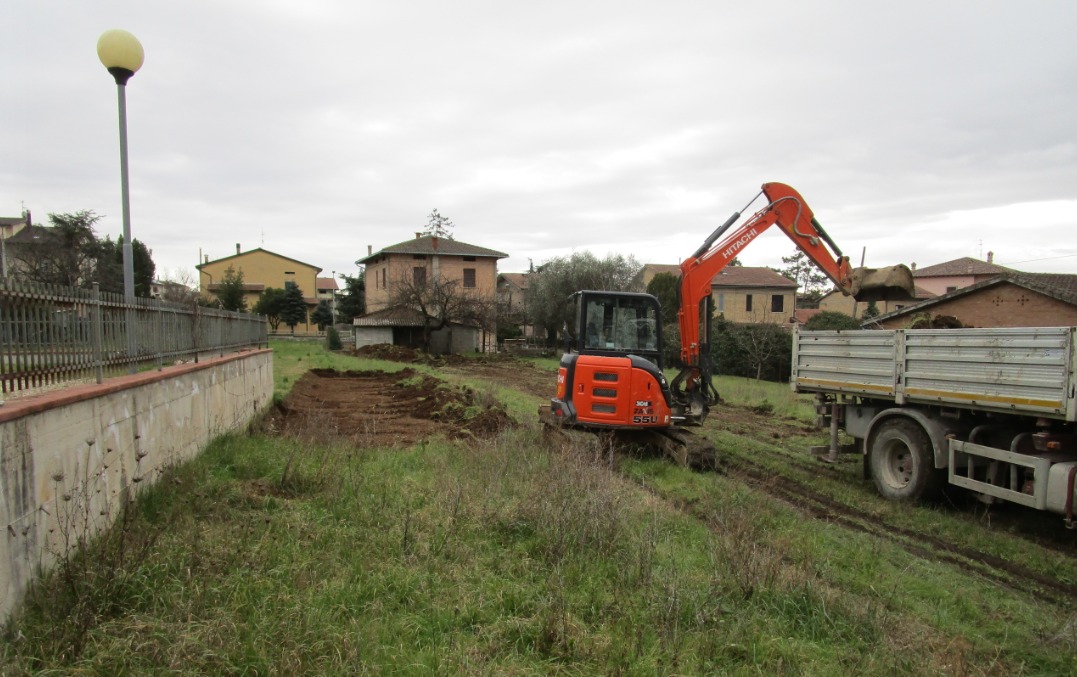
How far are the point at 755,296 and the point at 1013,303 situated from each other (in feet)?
96.9

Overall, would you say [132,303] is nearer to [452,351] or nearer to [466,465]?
[466,465]

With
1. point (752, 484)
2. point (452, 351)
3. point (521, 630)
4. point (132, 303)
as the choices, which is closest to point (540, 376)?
point (452, 351)

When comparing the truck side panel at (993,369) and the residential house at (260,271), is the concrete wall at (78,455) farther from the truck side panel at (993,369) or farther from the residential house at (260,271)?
the residential house at (260,271)

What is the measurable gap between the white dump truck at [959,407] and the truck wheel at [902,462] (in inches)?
0.5

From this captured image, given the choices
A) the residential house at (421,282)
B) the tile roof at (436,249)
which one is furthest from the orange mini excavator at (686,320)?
the tile roof at (436,249)

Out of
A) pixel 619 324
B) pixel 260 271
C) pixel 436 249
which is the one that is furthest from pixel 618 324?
pixel 260 271

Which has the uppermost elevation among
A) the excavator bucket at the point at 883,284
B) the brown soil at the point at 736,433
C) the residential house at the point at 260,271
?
the residential house at the point at 260,271

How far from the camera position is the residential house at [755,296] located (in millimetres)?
52719

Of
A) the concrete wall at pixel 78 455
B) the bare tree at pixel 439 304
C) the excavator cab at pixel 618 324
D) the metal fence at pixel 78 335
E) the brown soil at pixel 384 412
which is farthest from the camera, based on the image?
the bare tree at pixel 439 304

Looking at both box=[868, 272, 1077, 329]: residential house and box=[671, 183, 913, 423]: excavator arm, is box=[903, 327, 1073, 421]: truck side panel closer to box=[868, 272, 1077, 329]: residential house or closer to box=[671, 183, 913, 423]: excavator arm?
box=[671, 183, 913, 423]: excavator arm

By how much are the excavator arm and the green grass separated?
12.1 ft

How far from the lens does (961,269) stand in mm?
52625

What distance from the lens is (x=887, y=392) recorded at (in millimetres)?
7867

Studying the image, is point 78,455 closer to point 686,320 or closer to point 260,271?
point 686,320
